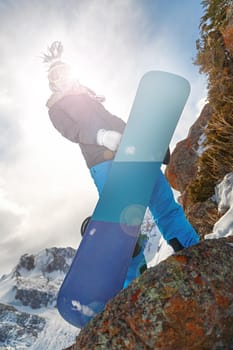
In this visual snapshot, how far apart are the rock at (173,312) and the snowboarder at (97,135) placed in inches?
45.2

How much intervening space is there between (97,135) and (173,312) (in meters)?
2.34

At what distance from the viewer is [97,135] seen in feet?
11.9

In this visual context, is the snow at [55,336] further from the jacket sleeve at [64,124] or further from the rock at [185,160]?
the jacket sleeve at [64,124]


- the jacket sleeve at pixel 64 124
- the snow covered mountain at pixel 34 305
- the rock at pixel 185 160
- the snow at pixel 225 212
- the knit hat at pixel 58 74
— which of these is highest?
the knit hat at pixel 58 74

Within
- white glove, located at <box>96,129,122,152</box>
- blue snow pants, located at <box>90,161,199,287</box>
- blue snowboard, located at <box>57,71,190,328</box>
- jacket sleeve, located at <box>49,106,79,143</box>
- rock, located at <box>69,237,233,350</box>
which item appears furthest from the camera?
jacket sleeve, located at <box>49,106,79,143</box>

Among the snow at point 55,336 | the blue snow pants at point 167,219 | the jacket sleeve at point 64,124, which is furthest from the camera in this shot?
the snow at point 55,336

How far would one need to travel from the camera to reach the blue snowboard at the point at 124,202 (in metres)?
2.71

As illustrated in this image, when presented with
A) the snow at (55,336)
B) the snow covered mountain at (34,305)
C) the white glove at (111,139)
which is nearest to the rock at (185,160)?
the white glove at (111,139)

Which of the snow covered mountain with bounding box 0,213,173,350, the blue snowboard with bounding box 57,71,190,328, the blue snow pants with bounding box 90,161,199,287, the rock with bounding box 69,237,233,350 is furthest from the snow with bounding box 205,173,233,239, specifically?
the snow covered mountain with bounding box 0,213,173,350

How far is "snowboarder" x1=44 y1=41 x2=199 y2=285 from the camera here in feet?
10.8

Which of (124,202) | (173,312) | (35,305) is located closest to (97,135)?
(124,202)

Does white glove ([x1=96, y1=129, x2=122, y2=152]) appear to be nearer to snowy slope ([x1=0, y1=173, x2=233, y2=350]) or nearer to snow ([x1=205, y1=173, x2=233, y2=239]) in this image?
snow ([x1=205, y1=173, x2=233, y2=239])

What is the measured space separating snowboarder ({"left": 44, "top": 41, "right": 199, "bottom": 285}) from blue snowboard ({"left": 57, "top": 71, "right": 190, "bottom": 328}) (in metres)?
0.29

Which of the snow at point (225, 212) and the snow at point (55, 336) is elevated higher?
→ the snow at point (225, 212)
